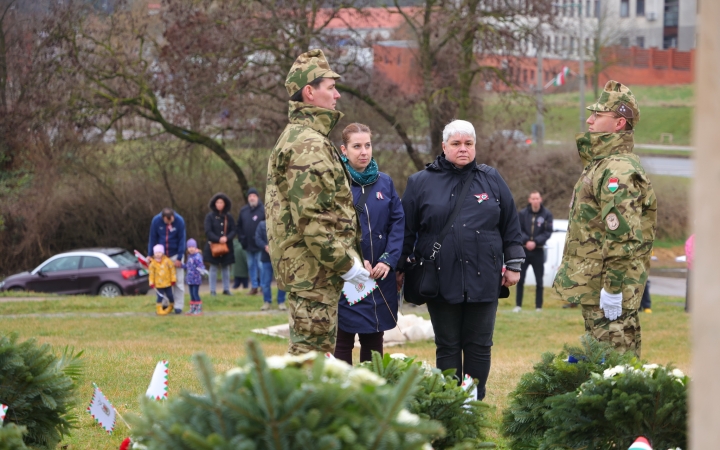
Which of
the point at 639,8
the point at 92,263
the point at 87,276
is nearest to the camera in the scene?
the point at 87,276

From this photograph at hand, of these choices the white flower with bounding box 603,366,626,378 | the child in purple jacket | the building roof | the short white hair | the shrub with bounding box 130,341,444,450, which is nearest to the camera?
the shrub with bounding box 130,341,444,450

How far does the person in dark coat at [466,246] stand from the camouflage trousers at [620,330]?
63 cm

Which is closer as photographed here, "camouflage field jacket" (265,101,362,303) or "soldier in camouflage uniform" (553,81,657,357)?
"camouflage field jacket" (265,101,362,303)

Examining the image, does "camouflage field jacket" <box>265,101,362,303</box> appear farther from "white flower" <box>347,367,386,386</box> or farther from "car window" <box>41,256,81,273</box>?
"car window" <box>41,256,81,273</box>

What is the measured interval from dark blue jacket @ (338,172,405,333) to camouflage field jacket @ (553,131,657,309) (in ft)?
3.85

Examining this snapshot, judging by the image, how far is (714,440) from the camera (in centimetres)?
208

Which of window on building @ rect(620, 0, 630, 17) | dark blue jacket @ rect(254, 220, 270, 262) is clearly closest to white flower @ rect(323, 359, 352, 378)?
dark blue jacket @ rect(254, 220, 270, 262)

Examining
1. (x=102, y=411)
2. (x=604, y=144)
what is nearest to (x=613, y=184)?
(x=604, y=144)

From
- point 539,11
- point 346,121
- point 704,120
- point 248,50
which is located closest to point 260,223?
point 248,50

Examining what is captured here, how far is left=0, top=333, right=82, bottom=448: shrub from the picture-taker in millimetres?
4418

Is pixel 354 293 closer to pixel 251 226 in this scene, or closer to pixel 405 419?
pixel 405 419

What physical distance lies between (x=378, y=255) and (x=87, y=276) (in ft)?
57.9

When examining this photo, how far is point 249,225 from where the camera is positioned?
59.2 ft

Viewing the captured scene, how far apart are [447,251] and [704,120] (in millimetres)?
4016
